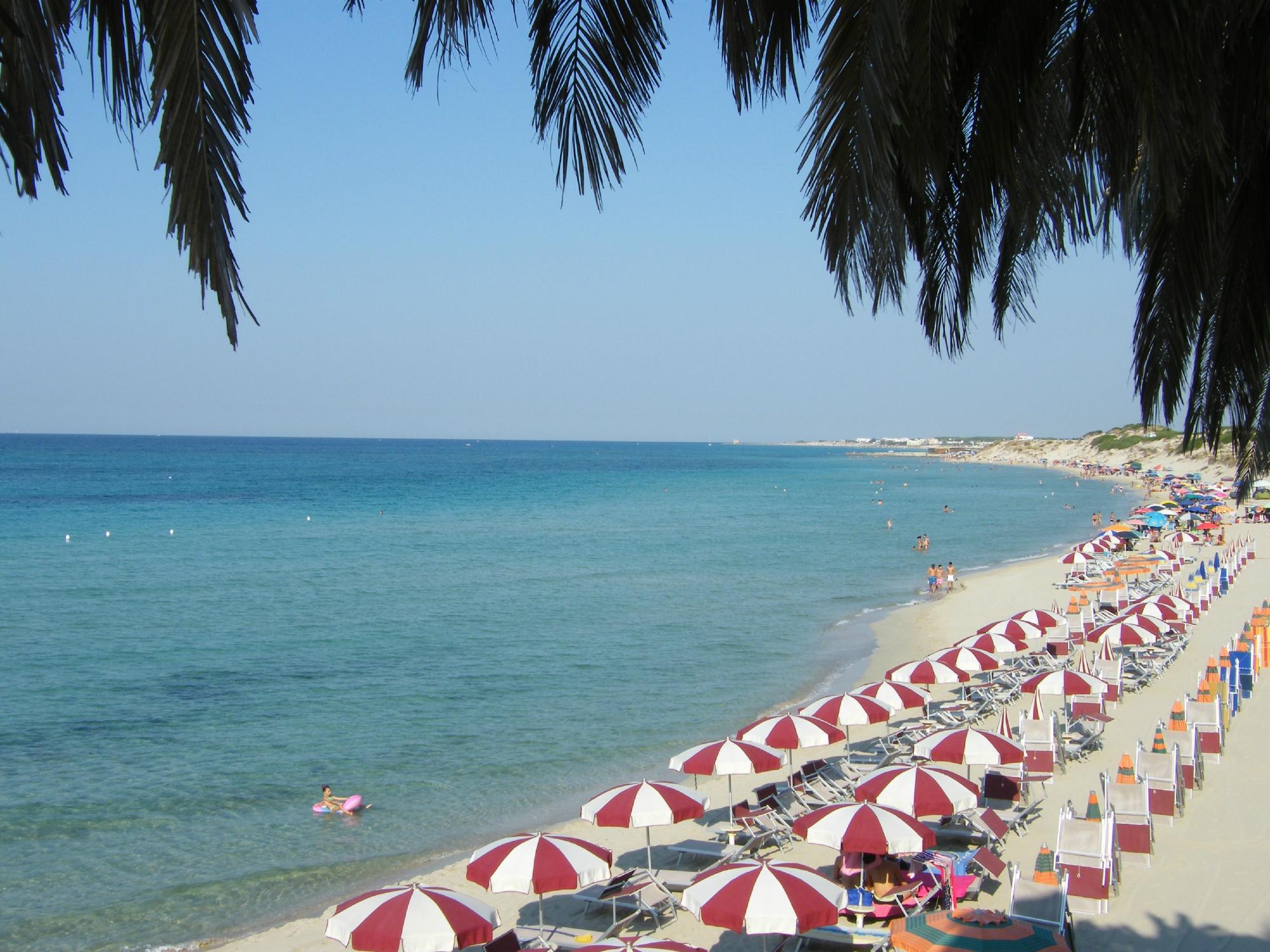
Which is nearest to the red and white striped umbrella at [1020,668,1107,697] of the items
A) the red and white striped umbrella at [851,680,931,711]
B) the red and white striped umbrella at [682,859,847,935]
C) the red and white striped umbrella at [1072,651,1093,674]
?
the red and white striped umbrella at [851,680,931,711]

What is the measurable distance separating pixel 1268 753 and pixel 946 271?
42.3 ft

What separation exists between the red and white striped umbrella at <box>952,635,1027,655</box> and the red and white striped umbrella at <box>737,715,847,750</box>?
5584 millimetres

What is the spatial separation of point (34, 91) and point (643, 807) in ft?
29.2

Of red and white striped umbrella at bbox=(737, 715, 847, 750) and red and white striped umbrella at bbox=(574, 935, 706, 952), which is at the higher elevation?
red and white striped umbrella at bbox=(737, 715, 847, 750)

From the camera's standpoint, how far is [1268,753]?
12914 mm

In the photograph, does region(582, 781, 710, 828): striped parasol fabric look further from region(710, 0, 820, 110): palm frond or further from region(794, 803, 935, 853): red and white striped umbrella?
region(710, 0, 820, 110): palm frond

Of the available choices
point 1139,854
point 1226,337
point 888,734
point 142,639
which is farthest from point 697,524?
point 1226,337

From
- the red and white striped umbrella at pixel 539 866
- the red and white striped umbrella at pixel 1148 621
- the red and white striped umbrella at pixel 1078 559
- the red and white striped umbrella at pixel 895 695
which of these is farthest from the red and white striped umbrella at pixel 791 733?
the red and white striped umbrella at pixel 1078 559

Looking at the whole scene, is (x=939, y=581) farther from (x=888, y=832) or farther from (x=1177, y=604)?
(x=888, y=832)

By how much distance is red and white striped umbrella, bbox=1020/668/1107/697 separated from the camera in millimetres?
14000

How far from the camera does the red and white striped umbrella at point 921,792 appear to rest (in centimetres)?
946

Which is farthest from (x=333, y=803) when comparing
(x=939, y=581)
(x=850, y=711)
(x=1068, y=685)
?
(x=939, y=581)

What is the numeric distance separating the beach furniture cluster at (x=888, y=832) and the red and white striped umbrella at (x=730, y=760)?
0.02m

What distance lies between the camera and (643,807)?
9.84m
